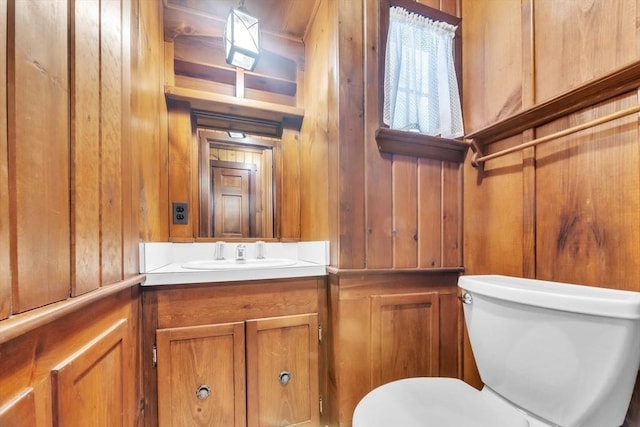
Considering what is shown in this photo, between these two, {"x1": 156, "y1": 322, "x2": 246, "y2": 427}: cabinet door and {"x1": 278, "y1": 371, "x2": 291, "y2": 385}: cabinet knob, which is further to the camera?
{"x1": 278, "y1": 371, "x2": 291, "y2": 385}: cabinet knob

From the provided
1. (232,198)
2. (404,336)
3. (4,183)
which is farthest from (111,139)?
(404,336)

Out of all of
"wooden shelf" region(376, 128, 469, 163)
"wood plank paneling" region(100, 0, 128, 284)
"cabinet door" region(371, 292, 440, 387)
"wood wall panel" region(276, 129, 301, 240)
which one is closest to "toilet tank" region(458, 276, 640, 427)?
"cabinet door" region(371, 292, 440, 387)

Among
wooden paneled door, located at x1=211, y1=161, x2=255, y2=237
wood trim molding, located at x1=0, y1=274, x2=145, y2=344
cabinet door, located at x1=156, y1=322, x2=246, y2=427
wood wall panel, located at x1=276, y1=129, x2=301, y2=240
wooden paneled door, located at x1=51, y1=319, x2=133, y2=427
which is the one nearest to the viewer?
wood trim molding, located at x1=0, y1=274, x2=145, y2=344

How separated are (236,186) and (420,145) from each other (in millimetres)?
985

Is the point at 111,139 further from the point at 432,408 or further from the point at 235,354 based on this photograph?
the point at 432,408

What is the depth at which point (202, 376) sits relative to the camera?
3.07 ft

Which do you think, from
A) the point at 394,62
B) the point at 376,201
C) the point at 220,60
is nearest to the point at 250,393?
the point at 376,201

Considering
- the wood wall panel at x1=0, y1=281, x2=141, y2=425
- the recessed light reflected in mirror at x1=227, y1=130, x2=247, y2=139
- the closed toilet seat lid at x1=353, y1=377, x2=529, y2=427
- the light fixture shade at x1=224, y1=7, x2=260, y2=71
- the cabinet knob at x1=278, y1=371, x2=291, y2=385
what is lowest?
the cabinet knob at x1=278, y1=371, x2=291, y2=385

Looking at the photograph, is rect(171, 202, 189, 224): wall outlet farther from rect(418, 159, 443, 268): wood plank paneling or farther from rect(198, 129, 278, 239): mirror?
rect(418, 159, 443, 268): wood plank paneling

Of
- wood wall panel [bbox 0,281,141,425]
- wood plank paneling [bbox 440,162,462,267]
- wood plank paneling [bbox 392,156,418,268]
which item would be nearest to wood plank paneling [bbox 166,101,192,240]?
wood wall panel [bbox 0,281,141,425]

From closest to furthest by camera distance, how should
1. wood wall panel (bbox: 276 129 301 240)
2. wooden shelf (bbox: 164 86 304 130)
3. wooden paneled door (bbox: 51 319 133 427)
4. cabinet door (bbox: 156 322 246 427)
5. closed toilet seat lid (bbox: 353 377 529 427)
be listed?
wooden paneled door (bbox: 51 319 133 427) → closed toilet seat lid (bbox: 353 377 529 427) → cabinet door (bbox: 156 322 246 427) → wooden shelf (bbox: 164 86 304 130) → wood wall panel (bbox: 276 129 301 240)

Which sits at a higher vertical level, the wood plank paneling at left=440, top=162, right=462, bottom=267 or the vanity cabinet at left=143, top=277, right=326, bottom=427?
the wood plank paneling at left=440, top=162, right=462, bottom=267

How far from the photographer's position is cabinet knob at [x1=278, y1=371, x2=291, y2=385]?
1020 mm

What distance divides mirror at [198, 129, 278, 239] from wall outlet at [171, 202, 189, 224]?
68 millimetres
